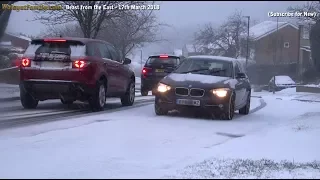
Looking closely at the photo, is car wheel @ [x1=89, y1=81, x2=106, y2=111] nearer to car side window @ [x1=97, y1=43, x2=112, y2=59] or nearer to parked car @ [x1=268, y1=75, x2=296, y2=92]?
car side window @ [x1=97, y1=43, x2=112, y2=59]

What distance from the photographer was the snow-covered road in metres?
5.49

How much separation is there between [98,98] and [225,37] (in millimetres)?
45592

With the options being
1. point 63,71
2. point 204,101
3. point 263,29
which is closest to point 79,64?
point 63,71

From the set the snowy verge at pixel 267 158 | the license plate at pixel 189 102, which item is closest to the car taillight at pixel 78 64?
the license plate at pixel 189 102

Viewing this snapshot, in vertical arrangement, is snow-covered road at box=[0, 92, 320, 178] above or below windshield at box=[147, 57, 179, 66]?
below

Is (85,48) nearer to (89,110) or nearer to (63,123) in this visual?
(89,110)

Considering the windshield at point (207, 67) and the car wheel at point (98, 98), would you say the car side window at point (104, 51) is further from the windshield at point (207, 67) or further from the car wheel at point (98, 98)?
the windshield at point (207, 67)

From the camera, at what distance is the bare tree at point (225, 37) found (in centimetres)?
5469

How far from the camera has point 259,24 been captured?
61375mm

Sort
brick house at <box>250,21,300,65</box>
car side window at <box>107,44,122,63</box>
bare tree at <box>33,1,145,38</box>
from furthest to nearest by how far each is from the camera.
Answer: brick house at <box>250,21,300,65</box> → bare tree at <box>33,1,145,38</box> → car side window at <box>107,44,122,63</box>

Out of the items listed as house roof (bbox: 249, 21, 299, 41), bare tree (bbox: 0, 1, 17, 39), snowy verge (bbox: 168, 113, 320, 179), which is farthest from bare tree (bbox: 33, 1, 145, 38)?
house roof (bbox: 249, 21, 299, 41)

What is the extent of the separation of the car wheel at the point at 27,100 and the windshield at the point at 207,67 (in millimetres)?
3378

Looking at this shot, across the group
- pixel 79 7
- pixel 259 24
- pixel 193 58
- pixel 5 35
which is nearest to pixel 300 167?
pixel 193 58

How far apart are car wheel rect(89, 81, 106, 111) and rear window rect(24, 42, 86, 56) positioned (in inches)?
33.3
